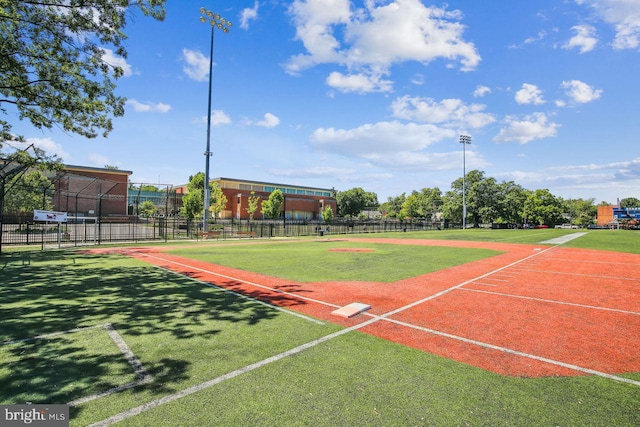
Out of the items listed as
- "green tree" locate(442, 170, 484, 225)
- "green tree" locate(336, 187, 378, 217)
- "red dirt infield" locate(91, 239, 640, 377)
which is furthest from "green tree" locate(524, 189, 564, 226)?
"red dirt infield" locate(91, 239, 640, 377)

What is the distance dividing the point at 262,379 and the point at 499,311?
20.3 ft

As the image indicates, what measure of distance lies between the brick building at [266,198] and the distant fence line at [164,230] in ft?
93.2

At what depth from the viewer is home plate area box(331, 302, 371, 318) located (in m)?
6.95

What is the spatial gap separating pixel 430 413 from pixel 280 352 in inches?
95.2

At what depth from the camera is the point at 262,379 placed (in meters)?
4.11

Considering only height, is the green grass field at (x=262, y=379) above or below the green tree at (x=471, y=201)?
below

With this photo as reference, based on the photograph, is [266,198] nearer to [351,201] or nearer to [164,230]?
[351,201]

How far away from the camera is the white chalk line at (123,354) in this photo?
3648mm

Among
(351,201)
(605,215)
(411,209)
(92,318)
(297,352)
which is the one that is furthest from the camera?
(605,215)

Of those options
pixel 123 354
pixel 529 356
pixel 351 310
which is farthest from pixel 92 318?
pixel 529 356

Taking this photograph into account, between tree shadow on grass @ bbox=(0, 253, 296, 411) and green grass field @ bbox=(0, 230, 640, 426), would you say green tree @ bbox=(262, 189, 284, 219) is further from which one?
green grass field @ bbox=(0, 230, 640, 426)

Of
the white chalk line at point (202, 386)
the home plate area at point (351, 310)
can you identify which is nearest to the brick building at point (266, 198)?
the home plate area at point (351, 310)

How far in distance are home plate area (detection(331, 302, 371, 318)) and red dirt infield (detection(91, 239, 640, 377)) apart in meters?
0.14

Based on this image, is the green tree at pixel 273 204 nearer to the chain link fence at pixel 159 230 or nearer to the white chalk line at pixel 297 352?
the chain link fence at pixel 159 230
